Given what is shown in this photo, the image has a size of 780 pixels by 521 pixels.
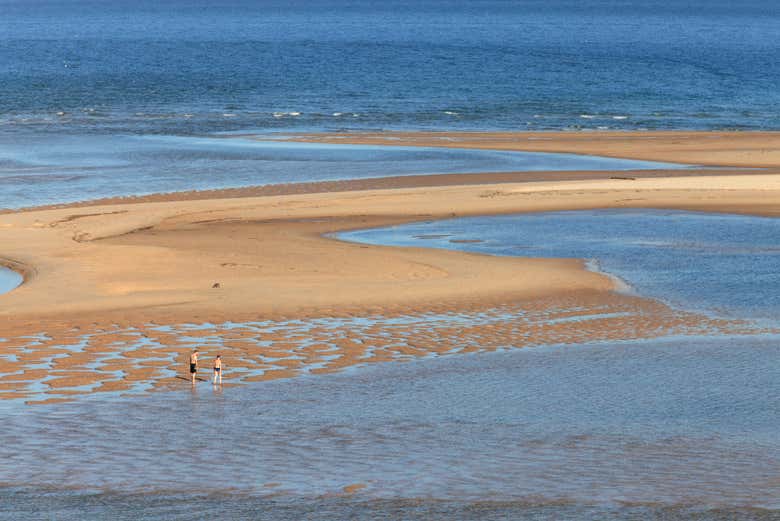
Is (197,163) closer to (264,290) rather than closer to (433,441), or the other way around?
(264,290)

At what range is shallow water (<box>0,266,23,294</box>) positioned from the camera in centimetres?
2542

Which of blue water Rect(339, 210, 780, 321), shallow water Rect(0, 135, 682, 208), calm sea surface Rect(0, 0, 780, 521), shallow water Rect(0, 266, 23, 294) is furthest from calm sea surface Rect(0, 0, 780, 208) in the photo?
blue water Rect(339, 210, 780, 321)

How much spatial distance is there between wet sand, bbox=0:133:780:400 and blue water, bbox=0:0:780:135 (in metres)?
27.1

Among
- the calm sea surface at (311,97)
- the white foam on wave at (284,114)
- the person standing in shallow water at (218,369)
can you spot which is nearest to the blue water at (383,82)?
the white foam on wave at (284,114)

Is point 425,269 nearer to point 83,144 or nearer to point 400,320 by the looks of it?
point 400,320

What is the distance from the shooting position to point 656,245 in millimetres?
30969

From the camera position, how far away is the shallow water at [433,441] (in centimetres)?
1384

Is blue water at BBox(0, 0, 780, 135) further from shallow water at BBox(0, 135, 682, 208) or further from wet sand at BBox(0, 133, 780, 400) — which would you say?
wet sand at BBox(0, 133, 780, 400)

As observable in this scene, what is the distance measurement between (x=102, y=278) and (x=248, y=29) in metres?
172

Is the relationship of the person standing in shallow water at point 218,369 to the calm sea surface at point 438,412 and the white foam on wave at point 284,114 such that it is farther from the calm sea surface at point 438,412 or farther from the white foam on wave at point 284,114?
the white foam on wave at point 284,114

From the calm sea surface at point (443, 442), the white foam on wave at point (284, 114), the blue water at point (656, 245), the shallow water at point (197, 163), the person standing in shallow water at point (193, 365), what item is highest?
the person standing in shallow water at point (193, 365)

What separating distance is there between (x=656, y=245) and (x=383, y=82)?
6423cm

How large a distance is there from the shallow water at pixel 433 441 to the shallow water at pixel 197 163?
21.8 meters

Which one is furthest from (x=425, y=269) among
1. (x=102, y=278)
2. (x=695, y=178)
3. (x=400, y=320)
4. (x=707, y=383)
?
(x=695, y=178)
